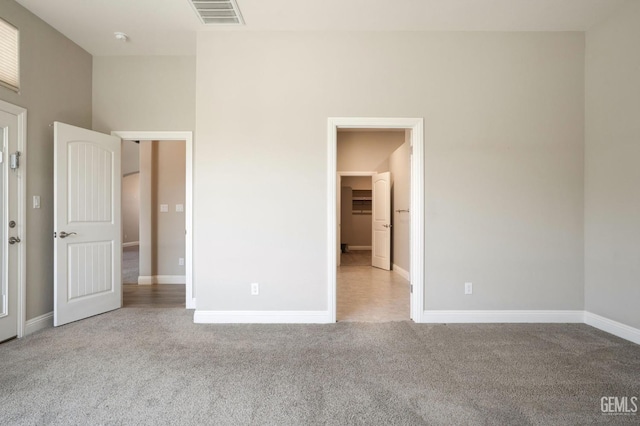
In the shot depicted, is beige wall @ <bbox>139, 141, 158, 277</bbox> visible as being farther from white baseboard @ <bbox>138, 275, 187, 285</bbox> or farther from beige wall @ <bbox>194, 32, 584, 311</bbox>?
beige wall @ <bbox>194, 32, 584, 311</bbox>

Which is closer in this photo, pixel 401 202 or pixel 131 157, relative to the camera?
pixel 401 202

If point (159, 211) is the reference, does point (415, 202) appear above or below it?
above

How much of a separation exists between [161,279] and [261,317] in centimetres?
263

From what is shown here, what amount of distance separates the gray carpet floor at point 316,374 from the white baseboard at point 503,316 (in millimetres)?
95

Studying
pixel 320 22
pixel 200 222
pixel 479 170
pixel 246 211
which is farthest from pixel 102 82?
pixel 479 170

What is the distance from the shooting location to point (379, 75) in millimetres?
3121

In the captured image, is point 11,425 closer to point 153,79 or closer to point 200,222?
point 200,222

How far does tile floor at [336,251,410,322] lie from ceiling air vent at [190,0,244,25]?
3.23 meters

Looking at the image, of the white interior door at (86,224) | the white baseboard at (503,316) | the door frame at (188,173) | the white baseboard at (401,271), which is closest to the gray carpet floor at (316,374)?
the white baseboard at (503,316)

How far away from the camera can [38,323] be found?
2.95 metres

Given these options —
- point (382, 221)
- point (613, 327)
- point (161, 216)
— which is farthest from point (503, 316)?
point (161, 216)

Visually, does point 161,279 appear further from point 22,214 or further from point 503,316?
point 503,316

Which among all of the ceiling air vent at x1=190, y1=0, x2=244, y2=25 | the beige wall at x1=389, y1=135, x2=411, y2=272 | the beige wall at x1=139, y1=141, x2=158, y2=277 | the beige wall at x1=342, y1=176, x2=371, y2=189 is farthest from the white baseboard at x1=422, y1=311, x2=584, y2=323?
the beige wall at x1=342, y1=176, x2=371, y2=189

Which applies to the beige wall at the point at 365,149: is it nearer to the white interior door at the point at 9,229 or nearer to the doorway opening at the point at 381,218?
the doorway opening at the point at 381,218
